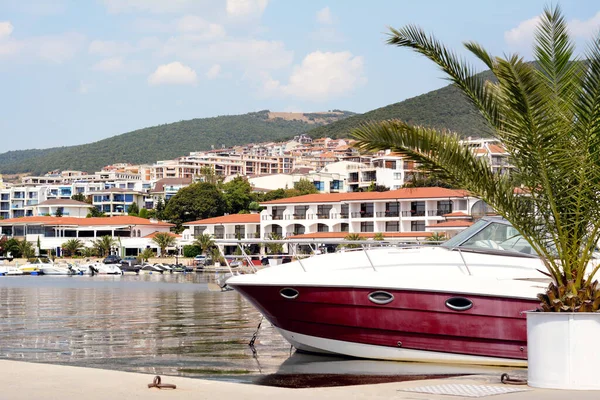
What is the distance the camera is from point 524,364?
14.1 meters

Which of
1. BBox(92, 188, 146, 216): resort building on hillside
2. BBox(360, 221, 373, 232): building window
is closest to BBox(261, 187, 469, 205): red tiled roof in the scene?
BBox(360, 221, 373, 232): building window

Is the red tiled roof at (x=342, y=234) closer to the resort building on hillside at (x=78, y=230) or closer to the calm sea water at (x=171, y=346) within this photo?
the resort building on hillside at (x=78, y=230)

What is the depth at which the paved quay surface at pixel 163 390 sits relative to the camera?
30.4 ft

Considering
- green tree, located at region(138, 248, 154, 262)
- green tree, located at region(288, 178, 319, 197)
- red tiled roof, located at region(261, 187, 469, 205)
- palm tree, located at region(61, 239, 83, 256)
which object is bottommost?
green tree, located at region(138, 248, 154, 262)

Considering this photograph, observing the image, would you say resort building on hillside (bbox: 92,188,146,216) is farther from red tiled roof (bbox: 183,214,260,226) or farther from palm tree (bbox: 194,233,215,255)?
palm tree (bbox: 194,233,215,255)

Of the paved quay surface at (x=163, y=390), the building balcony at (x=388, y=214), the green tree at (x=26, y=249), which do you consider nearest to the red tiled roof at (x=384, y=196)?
the building balcony at (x=388, y=214)

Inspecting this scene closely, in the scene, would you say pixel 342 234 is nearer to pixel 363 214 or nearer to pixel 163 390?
pixel 363 214

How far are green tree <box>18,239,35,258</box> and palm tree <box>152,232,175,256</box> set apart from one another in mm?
16531

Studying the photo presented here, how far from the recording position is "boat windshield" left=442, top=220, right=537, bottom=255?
49.7 feet

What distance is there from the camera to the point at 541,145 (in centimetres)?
1034

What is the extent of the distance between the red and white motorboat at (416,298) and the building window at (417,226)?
71.6 metres

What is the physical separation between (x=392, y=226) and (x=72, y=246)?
43.8 metres

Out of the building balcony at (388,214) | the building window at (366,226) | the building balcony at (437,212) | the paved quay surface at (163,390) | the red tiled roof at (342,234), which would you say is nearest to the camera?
the paved quay surface at (163,390)

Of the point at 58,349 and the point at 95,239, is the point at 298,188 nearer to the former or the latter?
the point at 95,239
